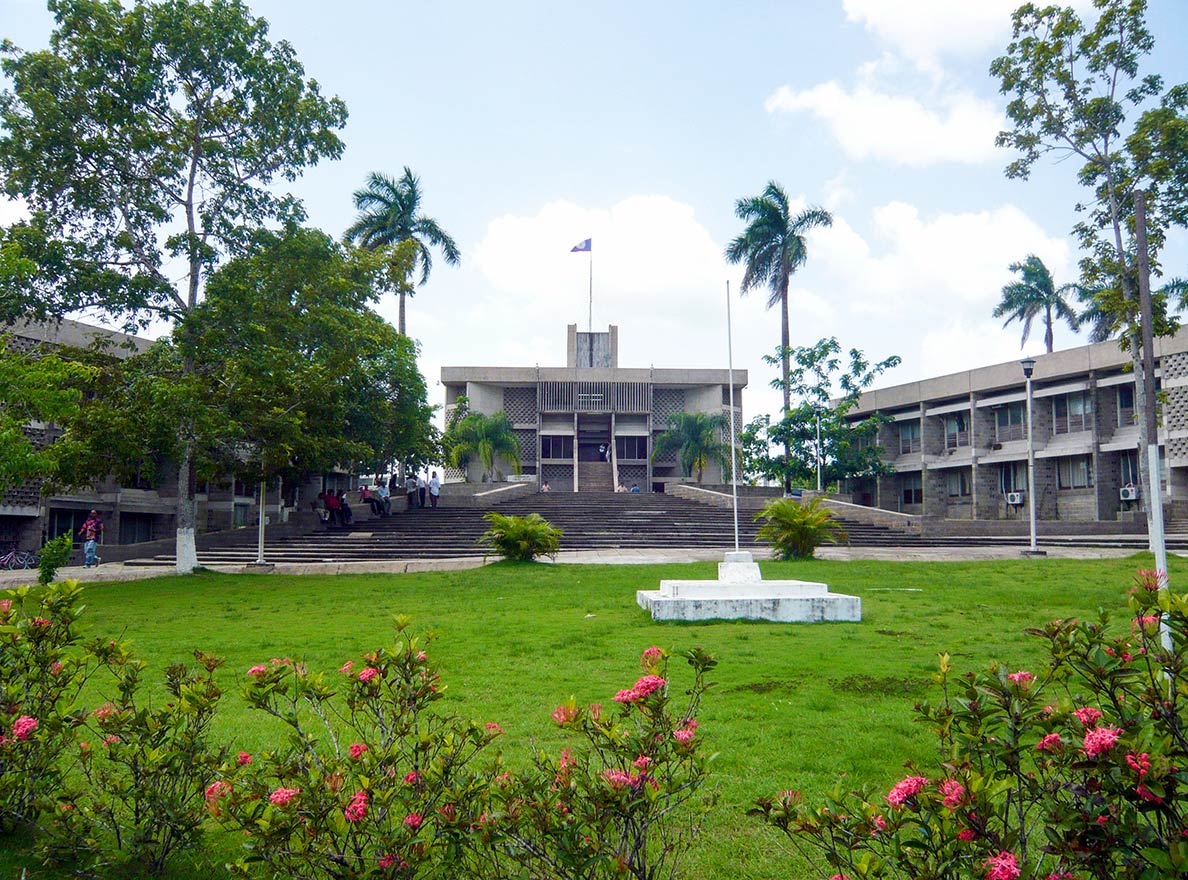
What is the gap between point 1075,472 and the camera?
34500 millimetres

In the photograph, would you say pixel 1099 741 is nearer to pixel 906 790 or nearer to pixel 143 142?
pixel 906 790

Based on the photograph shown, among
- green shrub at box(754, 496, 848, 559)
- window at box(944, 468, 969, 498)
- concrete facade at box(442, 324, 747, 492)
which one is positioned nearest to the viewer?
green shrub at box(754, 496, 848, 559)

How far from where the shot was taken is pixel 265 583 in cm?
1662

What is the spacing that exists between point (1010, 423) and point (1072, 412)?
9.63 ft

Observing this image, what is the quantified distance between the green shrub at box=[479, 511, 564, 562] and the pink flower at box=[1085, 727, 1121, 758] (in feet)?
53.1

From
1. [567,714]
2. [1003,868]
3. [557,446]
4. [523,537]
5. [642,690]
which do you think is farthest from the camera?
[557,446]

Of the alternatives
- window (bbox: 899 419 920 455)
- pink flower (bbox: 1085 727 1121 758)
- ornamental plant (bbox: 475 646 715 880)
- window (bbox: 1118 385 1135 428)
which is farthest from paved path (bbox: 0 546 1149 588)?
window (bbox: 899 419 920 455)

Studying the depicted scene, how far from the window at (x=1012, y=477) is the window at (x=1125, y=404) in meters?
4.60

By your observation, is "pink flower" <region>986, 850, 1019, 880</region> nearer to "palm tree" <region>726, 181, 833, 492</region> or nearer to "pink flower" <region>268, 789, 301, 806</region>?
"pink flower" <region>268, 789, 301, 806</region>

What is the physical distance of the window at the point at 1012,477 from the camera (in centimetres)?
3659

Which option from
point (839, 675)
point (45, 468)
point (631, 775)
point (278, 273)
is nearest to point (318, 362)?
point (278, 273)

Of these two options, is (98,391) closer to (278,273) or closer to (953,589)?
(278,273)

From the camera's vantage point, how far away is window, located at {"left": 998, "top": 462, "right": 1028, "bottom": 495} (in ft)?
120

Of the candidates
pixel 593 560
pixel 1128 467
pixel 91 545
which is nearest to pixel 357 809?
pixel 593 560
